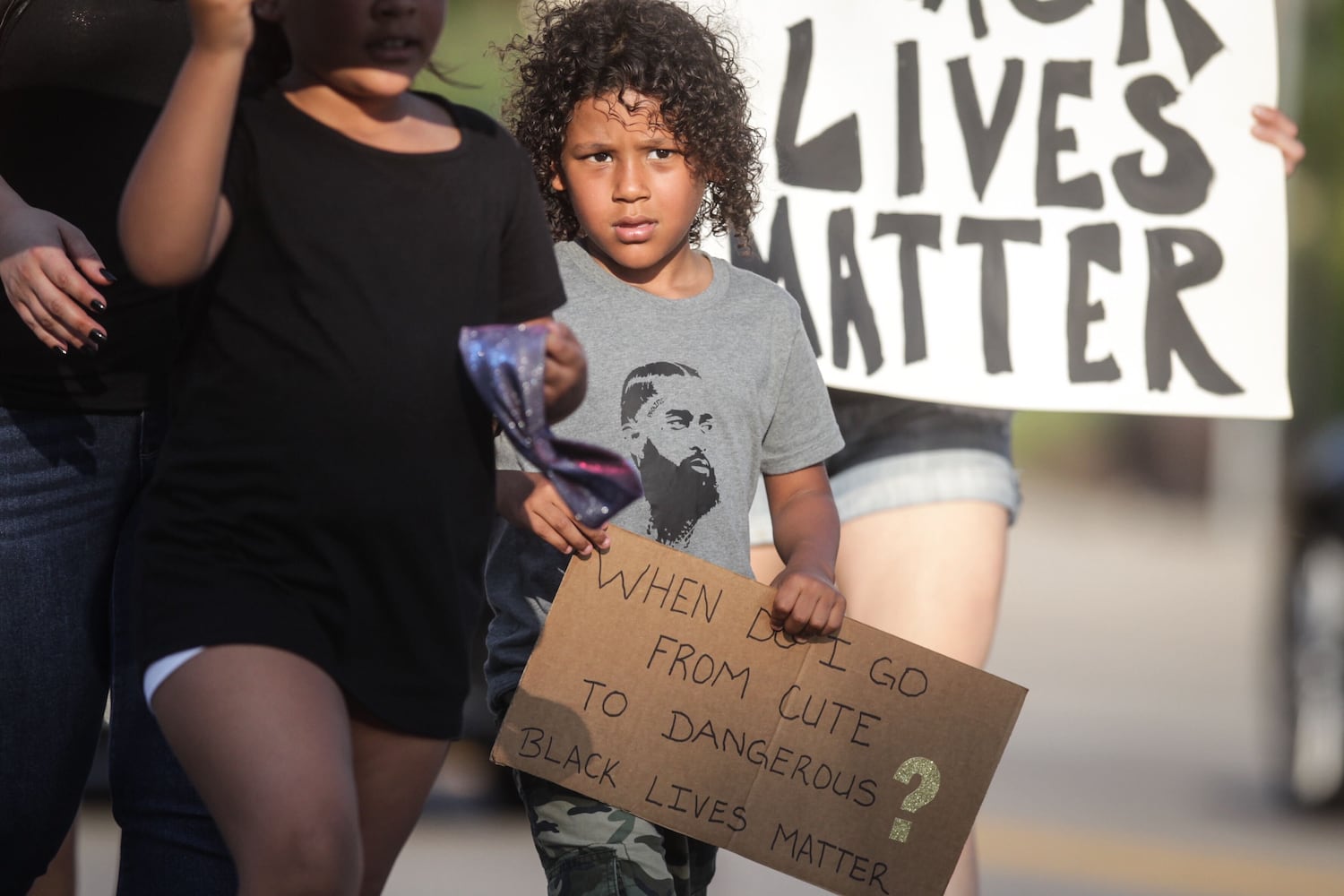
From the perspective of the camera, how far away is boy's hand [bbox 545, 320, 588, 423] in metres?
2.50

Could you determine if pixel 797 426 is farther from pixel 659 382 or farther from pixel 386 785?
pixel 386 785

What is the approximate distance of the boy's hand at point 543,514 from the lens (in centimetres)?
296

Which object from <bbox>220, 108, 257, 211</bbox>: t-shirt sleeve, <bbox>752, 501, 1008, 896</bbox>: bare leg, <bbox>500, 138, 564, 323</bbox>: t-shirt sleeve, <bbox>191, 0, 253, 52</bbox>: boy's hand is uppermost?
<bbox>191, 0, 253, 52</bbox>: boy's hand

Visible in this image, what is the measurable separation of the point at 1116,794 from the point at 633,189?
4.74 meters

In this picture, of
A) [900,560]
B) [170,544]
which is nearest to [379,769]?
[170,544]

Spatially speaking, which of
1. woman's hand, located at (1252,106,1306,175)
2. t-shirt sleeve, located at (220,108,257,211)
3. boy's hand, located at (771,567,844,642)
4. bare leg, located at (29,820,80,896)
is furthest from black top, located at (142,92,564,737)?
woman's hand, located at (1252,106,1306,175)

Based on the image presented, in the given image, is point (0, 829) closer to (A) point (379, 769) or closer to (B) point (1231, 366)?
(A) point (379, 769)

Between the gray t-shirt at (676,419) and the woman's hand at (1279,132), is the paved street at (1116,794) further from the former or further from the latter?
the gray t-shirt at (676,419)

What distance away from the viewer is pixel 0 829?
2965 mm

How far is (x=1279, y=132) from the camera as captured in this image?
4230mm

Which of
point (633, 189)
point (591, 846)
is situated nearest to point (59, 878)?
point (591, 846)

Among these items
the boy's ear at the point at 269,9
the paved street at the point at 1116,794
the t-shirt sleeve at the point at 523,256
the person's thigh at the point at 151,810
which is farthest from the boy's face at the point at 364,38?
the paved street at the point at 1116,794

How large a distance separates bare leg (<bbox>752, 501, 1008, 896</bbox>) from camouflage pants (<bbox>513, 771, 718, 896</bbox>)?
848mm

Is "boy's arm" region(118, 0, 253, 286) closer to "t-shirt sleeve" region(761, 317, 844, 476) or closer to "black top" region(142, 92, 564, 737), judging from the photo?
"black top" region(142, 92, 564, 737)
